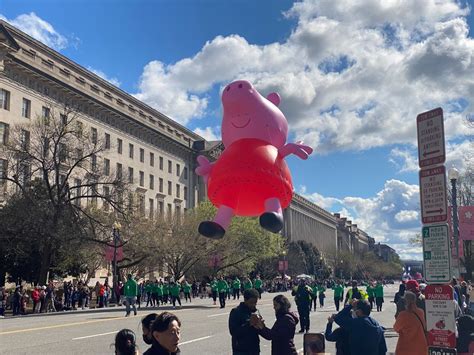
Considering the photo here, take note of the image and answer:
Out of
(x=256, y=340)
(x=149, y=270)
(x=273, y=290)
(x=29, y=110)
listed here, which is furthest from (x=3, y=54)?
(x=256, y=340)

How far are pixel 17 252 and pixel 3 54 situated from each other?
18.6 meters

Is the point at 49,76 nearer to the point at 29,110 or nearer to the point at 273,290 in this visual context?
the point at 29,110

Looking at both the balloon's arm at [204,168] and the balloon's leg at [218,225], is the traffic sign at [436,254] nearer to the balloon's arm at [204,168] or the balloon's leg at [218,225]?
the balloon's leg at [218,225]

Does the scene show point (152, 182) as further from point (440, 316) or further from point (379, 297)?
point (440, 316)

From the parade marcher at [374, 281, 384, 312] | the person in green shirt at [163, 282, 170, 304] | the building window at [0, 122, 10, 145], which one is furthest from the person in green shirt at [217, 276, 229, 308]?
the building window at [0, 122, 10, 145]

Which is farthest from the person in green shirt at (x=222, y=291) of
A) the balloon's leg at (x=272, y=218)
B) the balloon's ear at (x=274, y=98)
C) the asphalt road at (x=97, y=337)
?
the balloon's leg at (x=272, y=218)

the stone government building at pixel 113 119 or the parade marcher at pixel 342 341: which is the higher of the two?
the stone government building at pixel 113 119

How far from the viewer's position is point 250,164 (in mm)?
9367

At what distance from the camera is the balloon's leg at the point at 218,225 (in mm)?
9469

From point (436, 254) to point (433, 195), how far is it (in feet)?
2.41

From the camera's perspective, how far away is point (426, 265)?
673 centimetres

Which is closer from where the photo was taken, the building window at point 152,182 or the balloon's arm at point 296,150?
the balloon's arm at point 296,150

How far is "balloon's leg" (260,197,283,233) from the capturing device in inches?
359

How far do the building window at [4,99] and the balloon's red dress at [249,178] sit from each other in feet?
143
